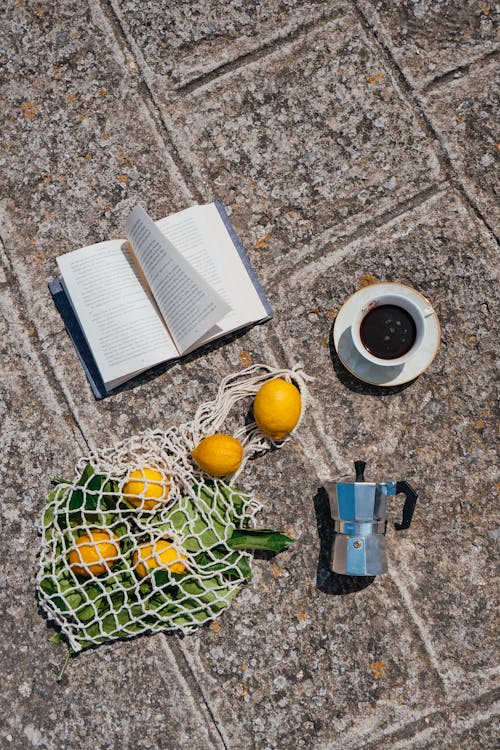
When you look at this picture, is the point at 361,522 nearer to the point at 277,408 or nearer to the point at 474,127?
the point at 277,408

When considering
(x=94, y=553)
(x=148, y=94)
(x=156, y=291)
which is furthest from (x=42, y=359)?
(x=148, y=94)

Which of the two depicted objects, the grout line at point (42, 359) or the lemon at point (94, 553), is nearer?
the lemon at point (94, 553)

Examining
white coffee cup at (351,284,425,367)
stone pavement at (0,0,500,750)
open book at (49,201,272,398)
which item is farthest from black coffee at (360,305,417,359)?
open book at (49,201,272,398)

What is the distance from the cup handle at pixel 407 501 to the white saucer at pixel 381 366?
0.22 metres

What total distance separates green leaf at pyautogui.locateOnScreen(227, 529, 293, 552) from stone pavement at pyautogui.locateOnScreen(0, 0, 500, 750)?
50 millimetres

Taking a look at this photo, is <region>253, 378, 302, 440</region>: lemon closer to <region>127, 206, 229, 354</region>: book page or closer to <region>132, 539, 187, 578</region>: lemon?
<region>127, 206, 229, 354</region>: book page

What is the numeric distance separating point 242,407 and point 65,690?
→ 742 mm

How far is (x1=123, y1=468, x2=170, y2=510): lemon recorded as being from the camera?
124cm

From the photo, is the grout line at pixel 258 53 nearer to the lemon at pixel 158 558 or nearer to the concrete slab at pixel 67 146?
the concrete slab at pixel 67 146

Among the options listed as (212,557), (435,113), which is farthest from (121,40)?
(212,557)

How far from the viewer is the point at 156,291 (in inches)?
50.0

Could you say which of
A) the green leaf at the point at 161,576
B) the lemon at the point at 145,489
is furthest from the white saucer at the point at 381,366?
the green leaf at the point at 161,576

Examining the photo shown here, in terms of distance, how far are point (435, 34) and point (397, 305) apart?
0.65 m

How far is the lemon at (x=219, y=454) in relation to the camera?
1203mm
